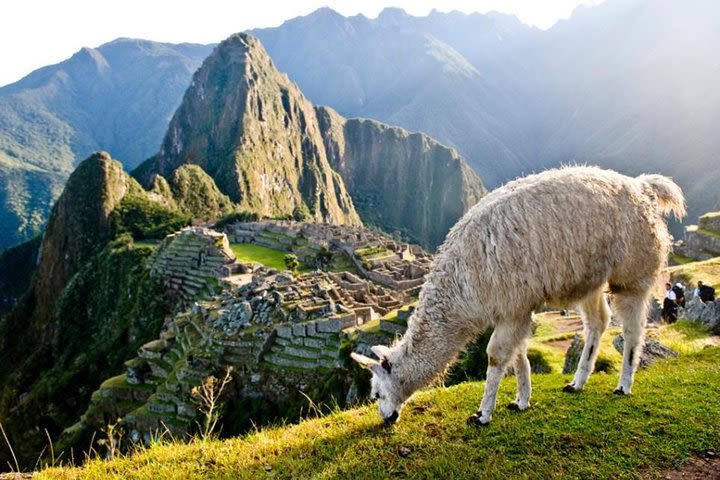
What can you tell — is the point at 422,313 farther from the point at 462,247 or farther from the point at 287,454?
the point at 287,454

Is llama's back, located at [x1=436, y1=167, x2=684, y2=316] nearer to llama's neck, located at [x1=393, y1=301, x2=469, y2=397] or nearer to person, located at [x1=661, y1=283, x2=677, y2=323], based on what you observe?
llama's neck, located at [x1=393, y1=301, x2=469, y2=397]

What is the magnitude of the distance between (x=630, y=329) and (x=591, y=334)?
43cm

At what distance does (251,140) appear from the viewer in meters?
156

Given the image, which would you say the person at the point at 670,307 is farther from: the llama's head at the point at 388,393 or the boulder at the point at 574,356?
the llama's head at the point at 388,393

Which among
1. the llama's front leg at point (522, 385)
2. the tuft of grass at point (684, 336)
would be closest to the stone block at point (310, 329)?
A: the tuft of grass at point (684, 336)

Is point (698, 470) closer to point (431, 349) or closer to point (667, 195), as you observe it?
point (431, 349)

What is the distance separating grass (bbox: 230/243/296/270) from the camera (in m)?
52.4

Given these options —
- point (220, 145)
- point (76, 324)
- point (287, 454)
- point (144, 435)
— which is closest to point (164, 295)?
point (76, 324)

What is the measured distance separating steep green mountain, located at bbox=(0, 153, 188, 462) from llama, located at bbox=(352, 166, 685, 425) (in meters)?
37.0

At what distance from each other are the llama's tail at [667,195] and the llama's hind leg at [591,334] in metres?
1.24

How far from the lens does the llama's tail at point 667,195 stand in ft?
16.7

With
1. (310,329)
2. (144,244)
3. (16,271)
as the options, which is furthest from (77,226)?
(310,329)

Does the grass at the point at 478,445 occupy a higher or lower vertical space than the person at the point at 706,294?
higher

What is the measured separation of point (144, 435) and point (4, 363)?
239 ft
